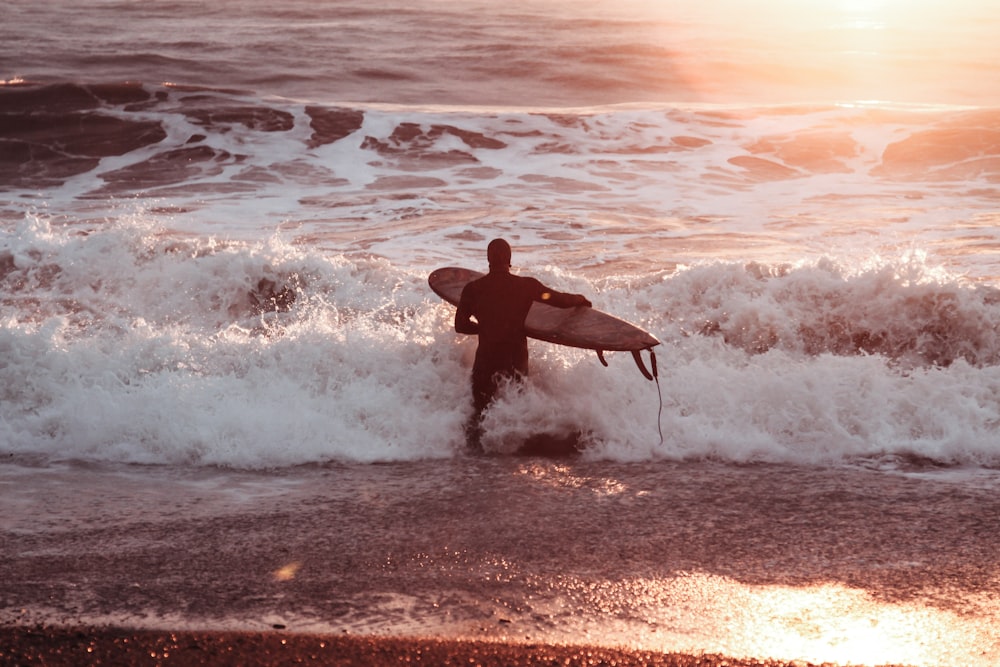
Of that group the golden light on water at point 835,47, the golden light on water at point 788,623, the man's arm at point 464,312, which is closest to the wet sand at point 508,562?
the golden light on water at point 788,623

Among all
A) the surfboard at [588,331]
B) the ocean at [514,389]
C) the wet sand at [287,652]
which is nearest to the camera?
the wet sand at [287,652]

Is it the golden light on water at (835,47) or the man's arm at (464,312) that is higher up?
the golden light on water at (835,47)

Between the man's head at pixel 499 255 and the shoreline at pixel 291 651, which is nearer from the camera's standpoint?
the shoreline at pixel 291 651

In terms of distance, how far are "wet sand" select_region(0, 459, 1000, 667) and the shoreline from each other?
1cm

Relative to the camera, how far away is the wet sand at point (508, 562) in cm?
378

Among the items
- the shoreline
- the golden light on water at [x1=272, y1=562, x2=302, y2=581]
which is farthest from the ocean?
the shoreline

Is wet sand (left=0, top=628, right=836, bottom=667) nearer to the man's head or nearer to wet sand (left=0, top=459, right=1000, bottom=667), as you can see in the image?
wet sand (left=0, top=459, right=1000, bottom=667)

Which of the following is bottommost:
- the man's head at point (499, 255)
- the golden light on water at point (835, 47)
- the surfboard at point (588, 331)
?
the surfboard at point (588, 331)

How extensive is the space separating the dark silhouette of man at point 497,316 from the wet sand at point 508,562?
0.77 meters

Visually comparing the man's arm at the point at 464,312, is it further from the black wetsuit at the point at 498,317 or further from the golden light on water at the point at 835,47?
the golden light on water at the point at 835,47

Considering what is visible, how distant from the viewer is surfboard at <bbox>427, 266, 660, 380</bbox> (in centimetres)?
667

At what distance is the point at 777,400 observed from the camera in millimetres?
7191

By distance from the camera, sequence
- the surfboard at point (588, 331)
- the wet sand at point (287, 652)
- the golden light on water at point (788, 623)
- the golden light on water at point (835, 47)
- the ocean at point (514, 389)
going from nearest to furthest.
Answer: the wet sand at point (287, 652)
the golden light on water at point (788, 623)
the ocean at point (514, 389)
the surfboard at point (588, 331)
the golden light on water at point (835, 47)

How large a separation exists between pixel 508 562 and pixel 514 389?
257 centimetres
